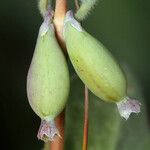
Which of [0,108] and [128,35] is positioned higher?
[128,35]

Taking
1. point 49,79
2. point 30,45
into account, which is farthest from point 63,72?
point 30,45

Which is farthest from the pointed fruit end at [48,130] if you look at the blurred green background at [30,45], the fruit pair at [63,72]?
the blurred green background at [30,45]

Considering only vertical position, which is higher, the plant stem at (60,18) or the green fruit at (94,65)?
the plant stem at (60,18)

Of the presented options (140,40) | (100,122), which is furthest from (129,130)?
(140,40)

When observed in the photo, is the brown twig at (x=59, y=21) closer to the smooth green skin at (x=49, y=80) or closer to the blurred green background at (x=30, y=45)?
the smooth green skin at (x=49, y=80)

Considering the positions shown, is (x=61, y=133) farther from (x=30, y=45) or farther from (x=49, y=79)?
(x=30, y=45)

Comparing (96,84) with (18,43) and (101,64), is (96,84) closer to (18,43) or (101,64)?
(101,64)

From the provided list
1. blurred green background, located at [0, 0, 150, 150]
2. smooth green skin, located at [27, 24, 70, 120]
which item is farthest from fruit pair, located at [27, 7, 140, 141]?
blurred green background, located at [0, 0, 150, 150]
